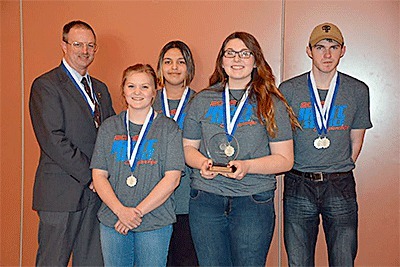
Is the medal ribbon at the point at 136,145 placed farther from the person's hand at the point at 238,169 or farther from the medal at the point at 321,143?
the medal at the point at 321,143

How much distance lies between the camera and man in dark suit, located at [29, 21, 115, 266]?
2.95m

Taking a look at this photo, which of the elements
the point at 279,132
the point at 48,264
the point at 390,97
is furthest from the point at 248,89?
the point at 390,97

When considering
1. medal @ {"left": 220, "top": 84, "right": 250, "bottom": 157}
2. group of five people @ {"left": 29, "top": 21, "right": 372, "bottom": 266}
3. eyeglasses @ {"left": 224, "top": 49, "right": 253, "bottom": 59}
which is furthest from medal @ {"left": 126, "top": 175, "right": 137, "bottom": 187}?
eyeglasses @ {"left": 224, "top": 49, "right": 253, "bottom": 59}

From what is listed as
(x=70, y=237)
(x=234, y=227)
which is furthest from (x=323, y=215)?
(x=70, y=237)

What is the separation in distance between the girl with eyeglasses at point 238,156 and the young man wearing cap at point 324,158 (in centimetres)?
33

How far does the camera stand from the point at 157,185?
8.73ft

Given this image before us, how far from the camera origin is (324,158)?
293cm

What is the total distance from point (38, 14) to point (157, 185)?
2315 mm

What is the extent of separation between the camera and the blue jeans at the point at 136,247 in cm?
266

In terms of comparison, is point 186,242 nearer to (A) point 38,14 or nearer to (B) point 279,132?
(B) point 279,132

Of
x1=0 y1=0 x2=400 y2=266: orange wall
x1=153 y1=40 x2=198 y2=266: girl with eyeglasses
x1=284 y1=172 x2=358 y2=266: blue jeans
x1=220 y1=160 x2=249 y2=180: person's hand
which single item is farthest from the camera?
x1=0 y1=0 x2=400 y2=266: orange wall

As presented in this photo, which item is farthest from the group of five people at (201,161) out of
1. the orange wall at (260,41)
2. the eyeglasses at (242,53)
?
the orange wall at (260,41)

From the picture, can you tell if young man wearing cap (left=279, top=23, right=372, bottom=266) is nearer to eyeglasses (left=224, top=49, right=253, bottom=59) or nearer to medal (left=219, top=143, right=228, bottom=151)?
eyeglasses (left=224, top=49, right=253, bottom=59)

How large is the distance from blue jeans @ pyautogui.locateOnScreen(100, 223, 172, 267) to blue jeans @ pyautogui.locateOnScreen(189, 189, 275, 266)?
205mm
